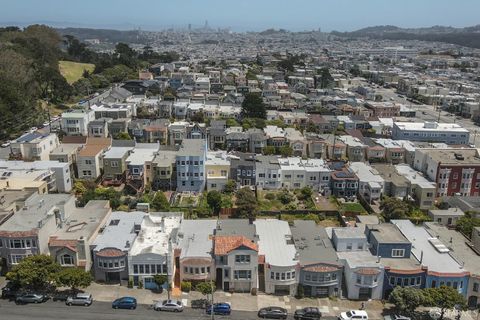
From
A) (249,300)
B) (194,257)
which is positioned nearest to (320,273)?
(249,300)

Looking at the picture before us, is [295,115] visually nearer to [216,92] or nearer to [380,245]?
[216,92]

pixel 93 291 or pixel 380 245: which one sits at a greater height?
pixel 380 245

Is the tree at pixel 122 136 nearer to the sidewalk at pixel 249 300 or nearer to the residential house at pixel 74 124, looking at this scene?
the residential house at pixel 74 124

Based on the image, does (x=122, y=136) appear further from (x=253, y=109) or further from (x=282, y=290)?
(x=282, y=290)

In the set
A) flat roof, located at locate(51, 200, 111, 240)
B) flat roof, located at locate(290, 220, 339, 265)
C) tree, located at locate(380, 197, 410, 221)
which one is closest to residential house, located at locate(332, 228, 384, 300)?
flat roof, located at locate(290, 220, 339, 265)

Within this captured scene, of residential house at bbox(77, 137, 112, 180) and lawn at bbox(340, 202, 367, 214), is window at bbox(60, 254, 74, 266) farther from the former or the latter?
lawn at bbox(340, 202, 367, 214)

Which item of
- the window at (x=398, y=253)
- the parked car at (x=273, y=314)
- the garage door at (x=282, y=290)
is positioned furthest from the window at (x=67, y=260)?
the window at (x=398, y=253)

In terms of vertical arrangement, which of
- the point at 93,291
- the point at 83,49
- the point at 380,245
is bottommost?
the point at 93,291

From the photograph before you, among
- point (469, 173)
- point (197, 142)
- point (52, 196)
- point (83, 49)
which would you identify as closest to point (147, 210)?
point (52, 196)
